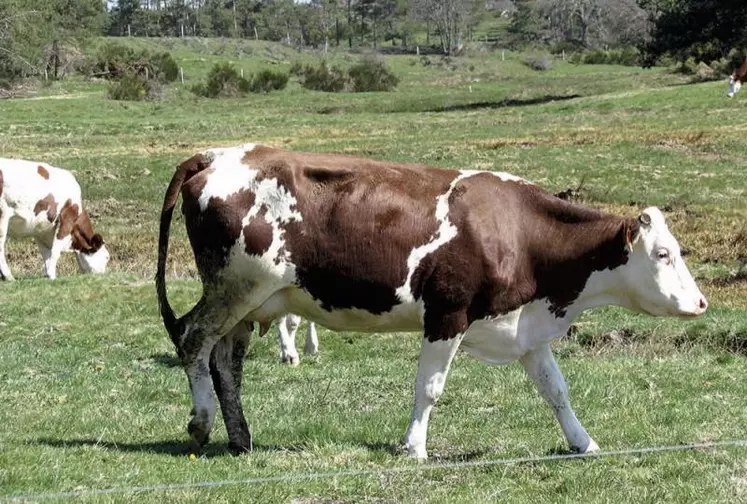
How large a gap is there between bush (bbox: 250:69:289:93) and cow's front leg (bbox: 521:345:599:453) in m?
76.0

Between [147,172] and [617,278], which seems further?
[147,172]

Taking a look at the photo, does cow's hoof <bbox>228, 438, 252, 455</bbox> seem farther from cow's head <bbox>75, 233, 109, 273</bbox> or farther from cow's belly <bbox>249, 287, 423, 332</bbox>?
cow's head <bbox>75, 233, 109, 273</bbox>

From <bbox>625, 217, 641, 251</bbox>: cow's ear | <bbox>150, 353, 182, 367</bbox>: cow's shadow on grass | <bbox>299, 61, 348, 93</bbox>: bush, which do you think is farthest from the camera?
<bbox>299, 61, 348, 93</bbox>: bush

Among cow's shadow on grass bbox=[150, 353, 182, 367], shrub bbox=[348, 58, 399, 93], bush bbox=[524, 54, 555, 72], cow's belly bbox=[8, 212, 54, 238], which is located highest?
cow's shadow on grass bbox=[150, 353, 182, 367]

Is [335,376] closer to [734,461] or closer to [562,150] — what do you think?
[734,461]

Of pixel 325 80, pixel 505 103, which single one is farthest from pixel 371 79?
pixel 505 103

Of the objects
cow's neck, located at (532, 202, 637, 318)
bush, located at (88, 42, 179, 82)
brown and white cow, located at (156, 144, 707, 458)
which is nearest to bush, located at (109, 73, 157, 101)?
bush, located at (88, 42, 179, 82)

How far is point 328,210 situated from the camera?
802 centimetres

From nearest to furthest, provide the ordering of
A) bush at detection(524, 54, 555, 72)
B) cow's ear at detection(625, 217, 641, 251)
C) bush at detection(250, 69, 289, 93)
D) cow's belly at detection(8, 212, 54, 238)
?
cow's ear at detection(625, 217, 641, 251) → cow's belly at detection(8, 212, 54, 238) → bush at detection(250, 69, 289, 93) → bush at detection(524, 54, 555, 72)

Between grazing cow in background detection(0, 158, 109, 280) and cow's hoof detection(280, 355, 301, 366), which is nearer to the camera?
cow's hoof detection(280, 355, 301, 366)

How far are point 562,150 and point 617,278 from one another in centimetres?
3001

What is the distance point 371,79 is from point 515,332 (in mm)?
80753

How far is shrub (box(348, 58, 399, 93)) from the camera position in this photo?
8656 cm

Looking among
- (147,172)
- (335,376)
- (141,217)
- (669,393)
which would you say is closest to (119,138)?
(147,172)
